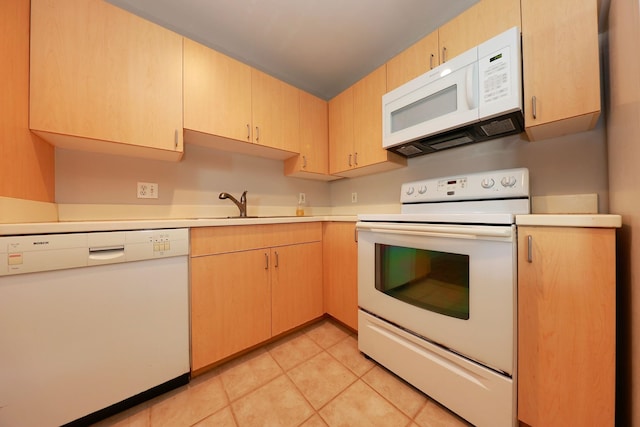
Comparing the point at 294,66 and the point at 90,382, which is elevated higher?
the point at 294,66

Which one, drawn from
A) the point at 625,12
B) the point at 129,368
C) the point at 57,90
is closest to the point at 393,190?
the point at 625,12

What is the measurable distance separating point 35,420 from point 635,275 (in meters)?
2.15

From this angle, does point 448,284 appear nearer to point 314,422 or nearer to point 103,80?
point 314,422

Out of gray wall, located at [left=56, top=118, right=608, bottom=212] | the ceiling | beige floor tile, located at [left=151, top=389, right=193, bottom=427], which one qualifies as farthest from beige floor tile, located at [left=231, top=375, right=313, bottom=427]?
the ceiling

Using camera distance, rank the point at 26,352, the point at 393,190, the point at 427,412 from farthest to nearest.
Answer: the point at 393,190 < the point at 427,412 < the point at 26,352

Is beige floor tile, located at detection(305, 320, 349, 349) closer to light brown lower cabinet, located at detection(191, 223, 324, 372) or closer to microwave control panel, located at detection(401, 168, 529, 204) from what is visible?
light brown lower cabinet, located at detection(191, 223, 324, 372)

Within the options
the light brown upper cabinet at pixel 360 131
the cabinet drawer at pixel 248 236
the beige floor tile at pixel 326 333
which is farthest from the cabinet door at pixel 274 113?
the beige floor tile at pixel 326 333

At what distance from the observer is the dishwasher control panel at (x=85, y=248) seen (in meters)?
0.78

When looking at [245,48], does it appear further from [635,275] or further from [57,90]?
[635,275]

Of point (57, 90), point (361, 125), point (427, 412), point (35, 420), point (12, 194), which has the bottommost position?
point (427, 412)

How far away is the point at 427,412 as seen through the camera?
100cm

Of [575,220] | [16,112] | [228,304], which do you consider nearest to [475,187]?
[575,220]

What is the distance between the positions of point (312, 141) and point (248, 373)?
1.80 m

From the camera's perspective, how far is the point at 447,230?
37.8 inches
